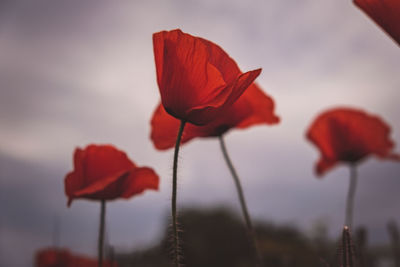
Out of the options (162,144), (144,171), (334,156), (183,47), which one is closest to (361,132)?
(334,156)

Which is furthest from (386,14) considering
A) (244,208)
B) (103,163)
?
(103,163)

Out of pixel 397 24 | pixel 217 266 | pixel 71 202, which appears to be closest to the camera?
pixel 397 24

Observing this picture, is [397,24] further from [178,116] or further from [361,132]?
[361,132]

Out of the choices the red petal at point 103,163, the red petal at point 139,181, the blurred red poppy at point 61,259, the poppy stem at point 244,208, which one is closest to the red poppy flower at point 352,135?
the poppy stem at point 244,208

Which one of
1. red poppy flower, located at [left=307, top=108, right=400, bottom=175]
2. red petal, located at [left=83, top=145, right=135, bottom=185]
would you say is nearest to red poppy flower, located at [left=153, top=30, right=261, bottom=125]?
red petal, located at [left=83, top=145, right=135, bottom=185]

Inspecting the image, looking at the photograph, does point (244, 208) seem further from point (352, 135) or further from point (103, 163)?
point (352, 135)
